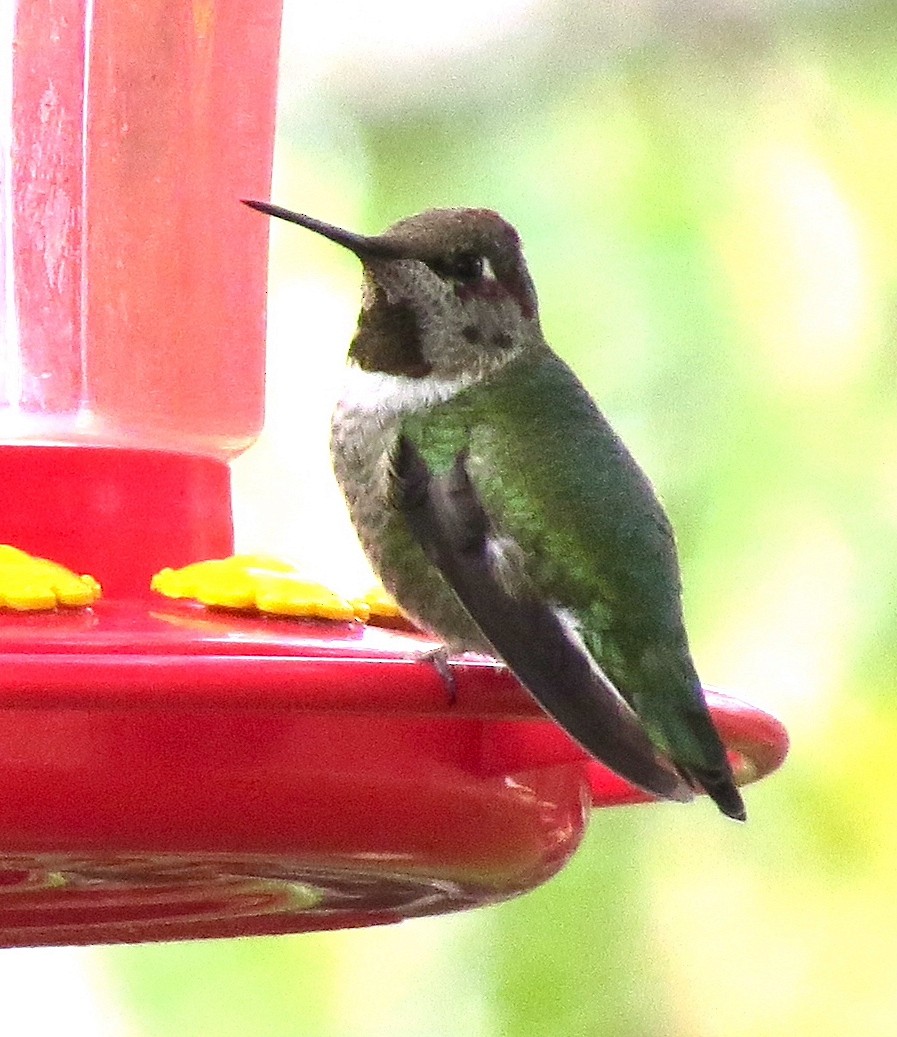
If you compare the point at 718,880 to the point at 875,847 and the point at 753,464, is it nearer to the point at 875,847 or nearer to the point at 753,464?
the point at 875,847

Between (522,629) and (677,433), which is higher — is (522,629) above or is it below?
below

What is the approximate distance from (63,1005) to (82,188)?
2.99 m

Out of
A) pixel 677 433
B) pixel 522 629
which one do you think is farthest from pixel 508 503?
pixel 677 433

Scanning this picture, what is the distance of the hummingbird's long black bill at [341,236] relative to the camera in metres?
2.54

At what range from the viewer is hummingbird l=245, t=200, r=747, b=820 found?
2.44 meters

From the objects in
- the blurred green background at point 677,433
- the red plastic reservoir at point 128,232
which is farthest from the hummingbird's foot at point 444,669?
the blurred green background at point 677,433

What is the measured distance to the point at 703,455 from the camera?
545 cm

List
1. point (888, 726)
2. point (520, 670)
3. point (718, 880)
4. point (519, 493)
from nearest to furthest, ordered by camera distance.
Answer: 1. point (520, 670)
2. point (519, 493)
3. point (888, 726)
4. point (718, 880)

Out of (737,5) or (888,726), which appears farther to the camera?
(737,5)

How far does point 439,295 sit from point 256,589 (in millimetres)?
A: 858

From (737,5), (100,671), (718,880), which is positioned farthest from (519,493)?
(737,5)

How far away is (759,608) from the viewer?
5.50 metres

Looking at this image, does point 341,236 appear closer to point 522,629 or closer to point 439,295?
point 439,295

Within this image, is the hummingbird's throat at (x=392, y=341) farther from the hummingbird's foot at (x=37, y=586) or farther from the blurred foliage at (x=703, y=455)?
the blurred foliage at (x=703, y=455)
